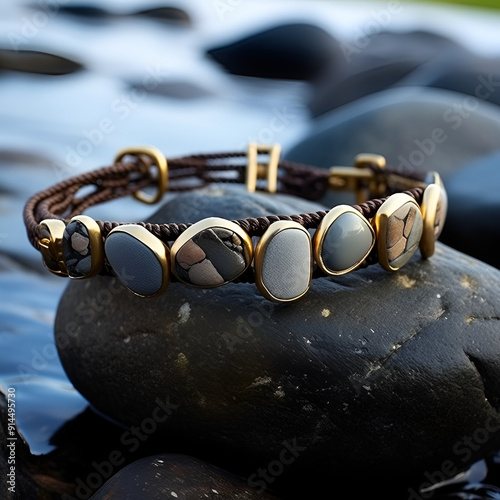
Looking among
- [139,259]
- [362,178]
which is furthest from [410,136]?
[139,259]

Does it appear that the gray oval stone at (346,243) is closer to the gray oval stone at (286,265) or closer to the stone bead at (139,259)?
the gray oval stone at (286,265)

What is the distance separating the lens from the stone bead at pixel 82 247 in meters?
1.61

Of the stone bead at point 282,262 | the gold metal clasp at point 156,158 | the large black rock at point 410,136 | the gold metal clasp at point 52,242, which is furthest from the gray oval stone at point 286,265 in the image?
the large black rock at point 410,136

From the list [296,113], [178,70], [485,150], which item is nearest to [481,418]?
[485,150]

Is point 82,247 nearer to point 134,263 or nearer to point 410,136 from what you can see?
point 134,263

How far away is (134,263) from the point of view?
1.56 metres

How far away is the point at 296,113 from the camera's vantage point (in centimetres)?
554

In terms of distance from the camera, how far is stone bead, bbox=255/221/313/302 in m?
1.53

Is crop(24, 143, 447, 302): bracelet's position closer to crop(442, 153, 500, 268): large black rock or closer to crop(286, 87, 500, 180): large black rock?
crop(442, 153, 500, 268): large black rock

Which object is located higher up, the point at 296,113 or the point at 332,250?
the point at 332,250

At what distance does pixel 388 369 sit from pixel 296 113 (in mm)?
4225

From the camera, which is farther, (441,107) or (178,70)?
(178,70)

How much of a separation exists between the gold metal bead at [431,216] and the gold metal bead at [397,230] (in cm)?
4

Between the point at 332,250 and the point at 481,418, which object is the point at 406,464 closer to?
the point at 481,418
